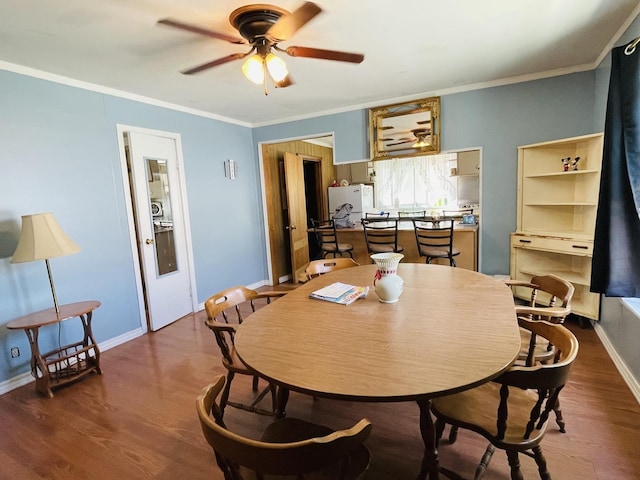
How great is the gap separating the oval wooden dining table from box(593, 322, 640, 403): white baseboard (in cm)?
111

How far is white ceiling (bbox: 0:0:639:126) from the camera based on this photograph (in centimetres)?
202

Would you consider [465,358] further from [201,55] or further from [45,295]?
[45,295]

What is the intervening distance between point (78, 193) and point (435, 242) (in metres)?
3.76

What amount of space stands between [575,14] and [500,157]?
5.29ft

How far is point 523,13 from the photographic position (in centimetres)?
222

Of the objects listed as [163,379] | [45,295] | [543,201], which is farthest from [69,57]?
[543,201]

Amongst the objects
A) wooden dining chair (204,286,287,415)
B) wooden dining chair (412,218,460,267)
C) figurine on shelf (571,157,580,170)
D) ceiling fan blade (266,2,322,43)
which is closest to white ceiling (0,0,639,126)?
ceiling fan blade (266,2,322,43)

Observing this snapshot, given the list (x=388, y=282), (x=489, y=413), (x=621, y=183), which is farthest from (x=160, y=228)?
(x=621, y=183)

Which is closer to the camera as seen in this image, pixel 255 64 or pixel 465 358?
pixel 465 358

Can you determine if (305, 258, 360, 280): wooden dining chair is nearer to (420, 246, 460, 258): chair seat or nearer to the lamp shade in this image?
(420, 246, 460, 258): chair seat

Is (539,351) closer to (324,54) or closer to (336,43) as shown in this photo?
(324,54)

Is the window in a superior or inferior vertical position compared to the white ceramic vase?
superior

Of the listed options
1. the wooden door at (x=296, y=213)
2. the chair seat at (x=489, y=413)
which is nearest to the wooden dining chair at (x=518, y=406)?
the chair seat at (x=489, y=413)

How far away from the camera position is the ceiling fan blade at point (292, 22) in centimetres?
162
